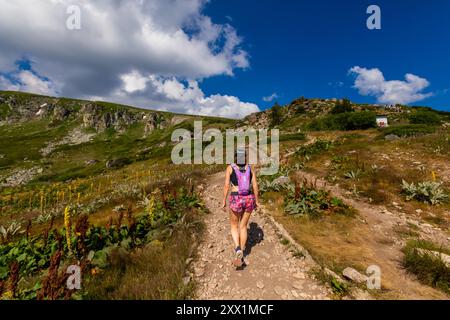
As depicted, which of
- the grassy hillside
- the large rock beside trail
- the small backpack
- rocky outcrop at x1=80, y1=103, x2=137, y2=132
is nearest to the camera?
the grassy hillside

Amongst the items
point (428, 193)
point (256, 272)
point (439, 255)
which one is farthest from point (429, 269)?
point (428, 193)

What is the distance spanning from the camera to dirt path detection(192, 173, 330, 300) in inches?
195

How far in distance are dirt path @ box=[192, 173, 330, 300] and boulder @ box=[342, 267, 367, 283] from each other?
0.59m

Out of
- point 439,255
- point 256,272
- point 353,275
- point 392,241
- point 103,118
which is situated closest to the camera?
point 353,275

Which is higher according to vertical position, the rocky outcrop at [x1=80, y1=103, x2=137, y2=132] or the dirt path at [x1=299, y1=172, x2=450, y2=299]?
the rocky outcrop at [x1=80, y1=103, x2=137, y2=132]

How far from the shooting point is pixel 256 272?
5.73m

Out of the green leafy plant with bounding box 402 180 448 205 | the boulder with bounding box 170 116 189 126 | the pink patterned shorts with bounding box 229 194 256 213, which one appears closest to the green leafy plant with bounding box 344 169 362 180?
the green leafy plant with bounding box 402 180 448 205

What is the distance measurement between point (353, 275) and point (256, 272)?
203 cm

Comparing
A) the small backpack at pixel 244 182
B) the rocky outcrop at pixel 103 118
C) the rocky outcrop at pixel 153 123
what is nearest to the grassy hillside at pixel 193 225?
the small backpack at pixel 244 182

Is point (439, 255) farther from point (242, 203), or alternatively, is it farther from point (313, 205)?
point (242, 203)

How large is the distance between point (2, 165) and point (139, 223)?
12218 cm

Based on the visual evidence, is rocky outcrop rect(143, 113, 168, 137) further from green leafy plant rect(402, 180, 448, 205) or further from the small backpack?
the small backpack

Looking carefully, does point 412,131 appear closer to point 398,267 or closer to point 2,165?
point 398,267

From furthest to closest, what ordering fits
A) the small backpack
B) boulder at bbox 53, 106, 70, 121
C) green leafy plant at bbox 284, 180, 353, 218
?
boulder at bbox 53, 106, 70, 121
green leafy plant at bbox 284, 180, 353, 218
the small backpack
